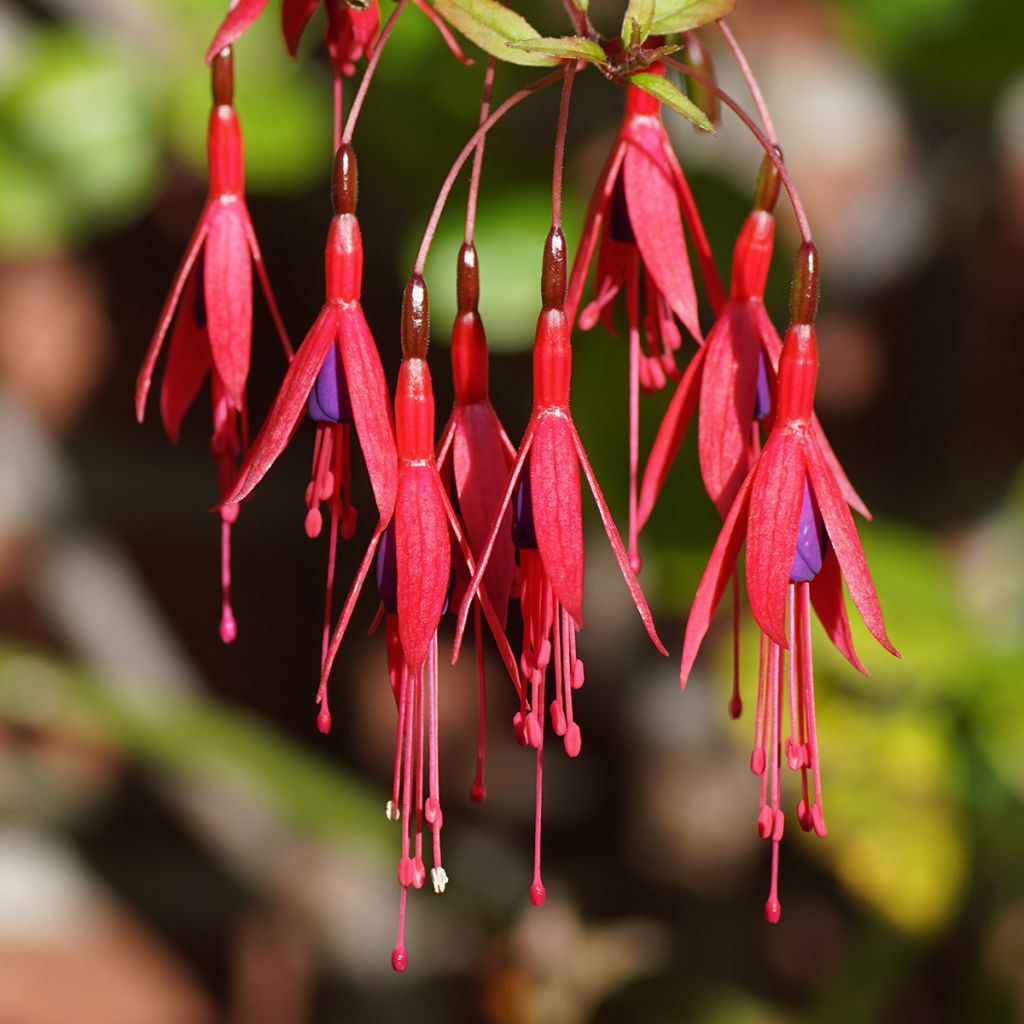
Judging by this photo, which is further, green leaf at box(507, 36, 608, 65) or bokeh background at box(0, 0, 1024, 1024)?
bokeh background at box(0, 0, 1024, 1024)

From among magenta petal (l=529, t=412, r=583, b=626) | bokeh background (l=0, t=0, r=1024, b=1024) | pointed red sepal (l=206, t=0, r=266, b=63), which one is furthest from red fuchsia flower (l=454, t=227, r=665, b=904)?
bokeh background (l=0, t=0, r=1024, b=1024)

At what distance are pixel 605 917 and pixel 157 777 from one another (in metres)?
0.33

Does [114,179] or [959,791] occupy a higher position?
[114,179]

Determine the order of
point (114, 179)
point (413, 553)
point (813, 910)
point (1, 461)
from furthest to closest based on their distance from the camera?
1. point (813, 910)
2. point (1, 461)
3. point (114, 179)
4. point (413, 553)

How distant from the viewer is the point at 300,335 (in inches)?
40.5

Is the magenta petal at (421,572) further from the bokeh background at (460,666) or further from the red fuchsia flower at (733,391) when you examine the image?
the bokeh background at (460,666)

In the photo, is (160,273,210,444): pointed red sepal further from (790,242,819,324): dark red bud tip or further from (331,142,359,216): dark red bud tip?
(790,242,819,324): dark red bud tip

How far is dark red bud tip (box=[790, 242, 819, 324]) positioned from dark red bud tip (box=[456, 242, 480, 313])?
0.28 feet

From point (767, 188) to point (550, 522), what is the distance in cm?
14

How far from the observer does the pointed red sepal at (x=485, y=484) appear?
0.38 meters

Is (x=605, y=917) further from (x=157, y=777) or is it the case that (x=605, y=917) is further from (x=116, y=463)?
(x=116, y=463)

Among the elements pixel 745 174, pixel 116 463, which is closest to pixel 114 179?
pixel 116 463

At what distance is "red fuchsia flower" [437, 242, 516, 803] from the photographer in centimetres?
38

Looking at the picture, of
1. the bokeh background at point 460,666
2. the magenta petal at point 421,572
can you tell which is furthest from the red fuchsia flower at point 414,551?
the bokeh background at point 460,666
